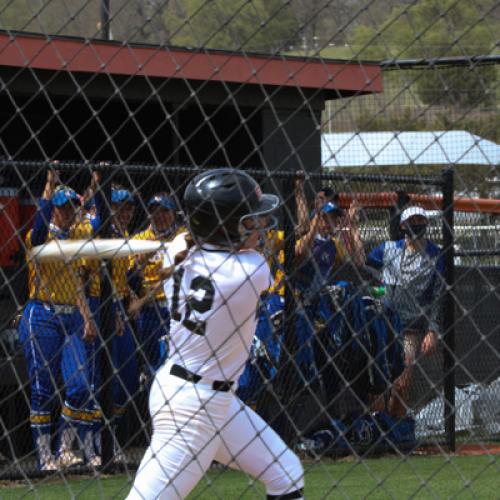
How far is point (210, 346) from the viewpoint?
13.1 feet

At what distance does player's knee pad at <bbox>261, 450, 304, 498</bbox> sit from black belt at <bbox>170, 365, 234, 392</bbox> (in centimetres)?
40

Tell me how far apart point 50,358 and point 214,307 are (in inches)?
111

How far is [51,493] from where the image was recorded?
6.16 metres

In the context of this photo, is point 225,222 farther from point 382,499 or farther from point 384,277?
point 384,277

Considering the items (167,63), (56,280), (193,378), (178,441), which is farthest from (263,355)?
(178,441)

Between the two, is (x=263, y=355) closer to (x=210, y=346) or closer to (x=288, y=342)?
(x=288, y=342)

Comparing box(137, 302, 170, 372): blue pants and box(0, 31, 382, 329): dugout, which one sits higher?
box(0, 31, 382, 329): dugout

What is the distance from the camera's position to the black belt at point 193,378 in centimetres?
401

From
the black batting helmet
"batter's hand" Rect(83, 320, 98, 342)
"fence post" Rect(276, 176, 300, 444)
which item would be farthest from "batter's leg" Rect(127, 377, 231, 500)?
"fence post" Rect(276, 176, 300, 444)

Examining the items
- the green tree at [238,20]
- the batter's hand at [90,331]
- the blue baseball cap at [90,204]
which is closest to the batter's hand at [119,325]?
the batter's hand at [90,331]

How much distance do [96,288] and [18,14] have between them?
8.75ft

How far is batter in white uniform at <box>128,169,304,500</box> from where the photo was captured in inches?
153

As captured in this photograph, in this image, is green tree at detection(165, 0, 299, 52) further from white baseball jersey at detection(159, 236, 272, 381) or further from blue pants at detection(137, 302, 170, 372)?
blue pants at detection(137, 302, 170, 372)

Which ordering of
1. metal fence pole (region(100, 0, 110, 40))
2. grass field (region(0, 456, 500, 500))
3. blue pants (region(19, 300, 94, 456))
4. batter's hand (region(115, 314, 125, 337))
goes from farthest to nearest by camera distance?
1. batter's hand (region(115, 314, 125, 337))
2. blue pants (region(19, 300, 94, 456))
3. grass field (region(0, 456, 500, 500))
4. metal fence pole (region(100, 0, 110, 40))
